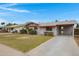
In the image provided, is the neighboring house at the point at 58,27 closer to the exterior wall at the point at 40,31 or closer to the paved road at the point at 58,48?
the exterior wall at the point at 40,31

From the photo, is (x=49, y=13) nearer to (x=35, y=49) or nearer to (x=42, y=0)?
(x=42, y=0)

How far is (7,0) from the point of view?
6.37 m

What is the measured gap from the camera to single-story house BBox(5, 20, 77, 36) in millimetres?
6523

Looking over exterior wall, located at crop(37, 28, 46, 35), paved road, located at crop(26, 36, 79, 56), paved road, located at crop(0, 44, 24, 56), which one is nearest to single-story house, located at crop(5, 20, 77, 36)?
exterior wall, located at crop(37, 28, 46, 35)

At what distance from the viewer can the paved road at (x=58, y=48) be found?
6.30 m

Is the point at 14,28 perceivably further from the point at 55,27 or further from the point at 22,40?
the point at 55,27

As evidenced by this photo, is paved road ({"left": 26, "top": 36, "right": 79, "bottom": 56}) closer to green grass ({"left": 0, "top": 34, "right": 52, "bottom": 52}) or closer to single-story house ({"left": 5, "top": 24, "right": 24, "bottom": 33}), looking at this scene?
green grass ({"left": 0, "top": 34, "right": 52, "bottom": 52})

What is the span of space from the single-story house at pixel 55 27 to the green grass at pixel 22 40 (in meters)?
→ 0.18

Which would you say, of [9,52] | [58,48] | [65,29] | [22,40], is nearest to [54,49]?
[58,48]

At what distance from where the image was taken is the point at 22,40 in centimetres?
659

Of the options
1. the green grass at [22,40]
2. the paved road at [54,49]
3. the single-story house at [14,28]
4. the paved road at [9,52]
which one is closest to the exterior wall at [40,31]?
the green grass at [22,40]

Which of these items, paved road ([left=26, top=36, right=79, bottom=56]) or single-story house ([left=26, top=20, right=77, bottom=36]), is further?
single-story house ([left=26, top=20, right=77, bottom=36])

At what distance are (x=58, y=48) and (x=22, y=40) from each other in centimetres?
92

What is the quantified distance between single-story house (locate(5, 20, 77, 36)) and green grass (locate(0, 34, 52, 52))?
0.18 m
